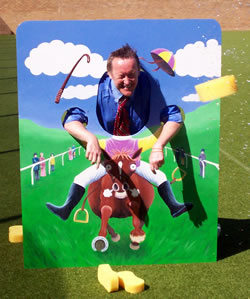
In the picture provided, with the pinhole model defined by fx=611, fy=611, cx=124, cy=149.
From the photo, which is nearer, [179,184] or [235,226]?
[179,184]

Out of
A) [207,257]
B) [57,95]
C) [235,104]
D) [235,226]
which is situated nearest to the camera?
[57,95]

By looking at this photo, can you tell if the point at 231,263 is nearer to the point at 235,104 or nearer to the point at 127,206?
the point at 127,206

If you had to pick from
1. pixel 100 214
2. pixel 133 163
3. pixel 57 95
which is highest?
pixel 57 95

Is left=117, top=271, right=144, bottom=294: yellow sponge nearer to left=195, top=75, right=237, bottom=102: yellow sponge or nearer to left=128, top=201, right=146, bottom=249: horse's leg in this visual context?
left=128, top=201, right=146, bottom=249: horse's leg

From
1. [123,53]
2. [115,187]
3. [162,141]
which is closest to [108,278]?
[115,187]

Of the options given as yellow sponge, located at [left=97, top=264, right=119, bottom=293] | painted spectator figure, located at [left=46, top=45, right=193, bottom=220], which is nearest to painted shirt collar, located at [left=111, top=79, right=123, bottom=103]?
painted spectator figure, located at [left=46, top=45, right=193, bottom=220]

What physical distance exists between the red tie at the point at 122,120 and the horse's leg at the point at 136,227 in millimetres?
478

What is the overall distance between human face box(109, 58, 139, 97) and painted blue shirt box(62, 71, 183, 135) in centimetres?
3

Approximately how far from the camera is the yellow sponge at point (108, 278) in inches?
146

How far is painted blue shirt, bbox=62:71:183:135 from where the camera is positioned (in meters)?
3.92

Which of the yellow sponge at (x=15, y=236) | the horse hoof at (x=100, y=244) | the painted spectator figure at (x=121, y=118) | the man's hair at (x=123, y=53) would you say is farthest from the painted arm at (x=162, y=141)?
the yellow sponge at (x=15, y=236)

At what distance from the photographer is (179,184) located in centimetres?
407

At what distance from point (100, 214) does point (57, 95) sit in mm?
842

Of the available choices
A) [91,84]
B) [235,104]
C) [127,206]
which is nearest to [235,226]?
[127,206]
